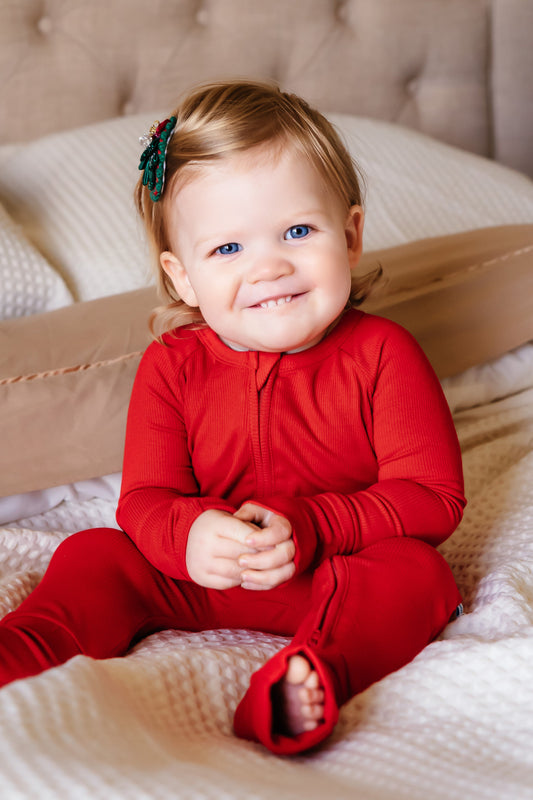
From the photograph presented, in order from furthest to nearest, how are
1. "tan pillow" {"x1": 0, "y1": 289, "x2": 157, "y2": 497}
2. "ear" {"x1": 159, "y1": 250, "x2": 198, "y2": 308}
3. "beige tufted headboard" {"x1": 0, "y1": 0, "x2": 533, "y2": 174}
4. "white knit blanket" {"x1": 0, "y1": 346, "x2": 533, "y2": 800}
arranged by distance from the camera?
1. "beige tufted headboard" {"x1": 0, "y1": 0, "x2": 533, "y2": 174}
2. "tan pillow" {"x1": 0, "y1": 289, "x2": 157, "y2": 497}
3. "ear" {"x1": 159, "y1": 250, "x2": 198, "y2": 308}
4. "white knit blanket" {"x1": 0, "y1": 346, "x2": 533, "y2": 800}

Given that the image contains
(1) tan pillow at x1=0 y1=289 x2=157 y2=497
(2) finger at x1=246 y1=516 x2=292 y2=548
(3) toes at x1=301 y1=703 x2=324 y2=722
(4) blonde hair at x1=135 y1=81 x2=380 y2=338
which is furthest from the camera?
(1) tan pillow at x1=0 y1=289 x2=157 y2=497

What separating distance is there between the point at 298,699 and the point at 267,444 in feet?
1.13

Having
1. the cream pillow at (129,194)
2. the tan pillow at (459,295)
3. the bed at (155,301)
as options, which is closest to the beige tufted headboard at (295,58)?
the bed at (155,301)

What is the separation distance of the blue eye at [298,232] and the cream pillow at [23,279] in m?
0.61

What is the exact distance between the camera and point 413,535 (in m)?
0.86

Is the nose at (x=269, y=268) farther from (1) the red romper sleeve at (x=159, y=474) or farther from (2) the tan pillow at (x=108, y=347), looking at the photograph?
(2) the tan pillow at (x=108, y=347)

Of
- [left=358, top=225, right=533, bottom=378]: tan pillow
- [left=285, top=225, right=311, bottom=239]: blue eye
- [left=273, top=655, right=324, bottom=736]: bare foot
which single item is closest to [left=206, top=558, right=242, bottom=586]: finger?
[left=273, top=655, right=324, bottom=736]: bare foot

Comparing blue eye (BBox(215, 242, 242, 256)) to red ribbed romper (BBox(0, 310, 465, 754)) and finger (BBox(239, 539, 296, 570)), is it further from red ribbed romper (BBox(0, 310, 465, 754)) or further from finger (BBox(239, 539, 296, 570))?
finger (BBox(239, 539, 296, 570))

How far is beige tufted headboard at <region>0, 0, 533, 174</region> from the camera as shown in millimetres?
1800

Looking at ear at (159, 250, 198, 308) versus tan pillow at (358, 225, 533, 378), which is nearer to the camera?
ear at (159, 250, 198, 308)

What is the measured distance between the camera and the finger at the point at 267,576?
2.47 feet

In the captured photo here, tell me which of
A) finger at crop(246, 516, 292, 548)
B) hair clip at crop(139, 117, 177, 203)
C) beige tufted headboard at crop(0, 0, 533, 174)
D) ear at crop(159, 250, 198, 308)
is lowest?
finger at crop(246, 516, 292, 548)

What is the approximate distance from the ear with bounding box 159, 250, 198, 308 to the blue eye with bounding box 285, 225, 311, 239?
164mm

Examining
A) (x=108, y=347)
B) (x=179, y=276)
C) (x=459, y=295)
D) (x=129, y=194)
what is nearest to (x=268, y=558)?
(x=179, y=276)
